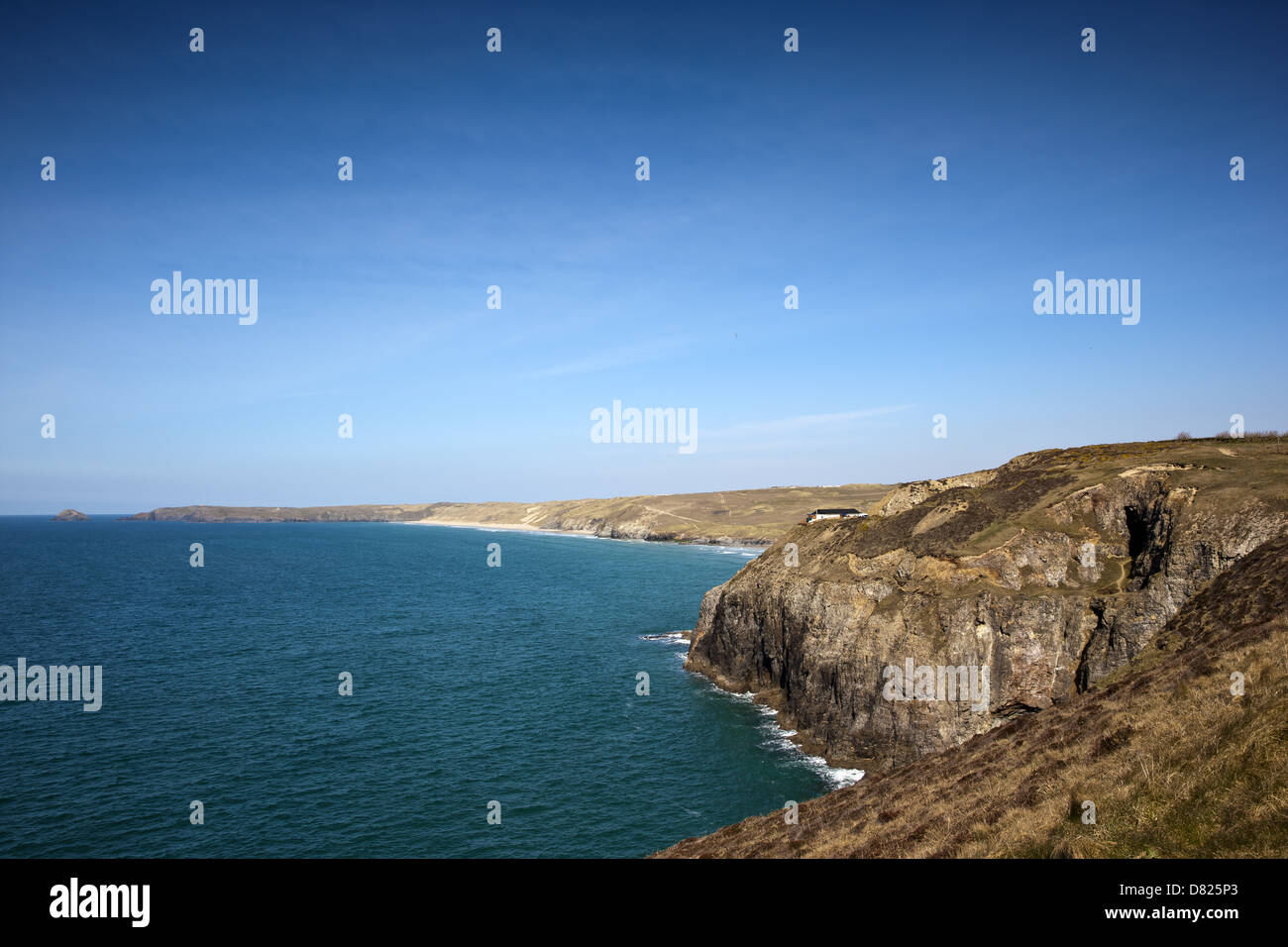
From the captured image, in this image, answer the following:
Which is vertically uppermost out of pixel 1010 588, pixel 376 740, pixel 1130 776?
pixel 1010 588

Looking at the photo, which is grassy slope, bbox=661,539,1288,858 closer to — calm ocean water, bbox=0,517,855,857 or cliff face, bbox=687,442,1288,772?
cliff face, bbox=687,442,1288,772

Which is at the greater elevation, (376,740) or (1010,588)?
(1010,588)

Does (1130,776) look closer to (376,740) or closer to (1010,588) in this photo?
(1010,588)

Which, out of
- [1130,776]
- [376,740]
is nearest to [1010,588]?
[1130,776]

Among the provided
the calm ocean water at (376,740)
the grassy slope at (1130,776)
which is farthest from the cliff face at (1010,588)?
the calm ocean water at (376,740)

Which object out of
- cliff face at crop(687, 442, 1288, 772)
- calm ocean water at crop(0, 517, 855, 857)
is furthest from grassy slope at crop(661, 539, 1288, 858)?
calm ocean water at crop(0, 517, 855, 857)
